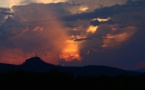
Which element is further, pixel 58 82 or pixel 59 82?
pixel 59 82

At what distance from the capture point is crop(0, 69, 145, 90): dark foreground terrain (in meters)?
Answer: 100

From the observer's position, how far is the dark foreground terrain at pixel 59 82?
330 ft

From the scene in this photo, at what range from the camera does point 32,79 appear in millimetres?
106062

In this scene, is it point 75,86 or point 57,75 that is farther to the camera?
point 57,75

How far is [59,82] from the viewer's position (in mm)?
105688

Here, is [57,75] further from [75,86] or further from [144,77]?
[144,77]

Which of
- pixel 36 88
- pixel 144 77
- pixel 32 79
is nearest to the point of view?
pixel 36 88

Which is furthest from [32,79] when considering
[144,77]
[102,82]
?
[144,77]

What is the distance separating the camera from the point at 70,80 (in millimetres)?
107875

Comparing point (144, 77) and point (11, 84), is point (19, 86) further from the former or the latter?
point (144, 77)

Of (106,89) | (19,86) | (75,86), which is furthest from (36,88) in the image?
(106,89)

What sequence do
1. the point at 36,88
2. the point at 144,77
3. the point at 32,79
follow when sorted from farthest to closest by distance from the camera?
1. the point at 144,77
2. the point at 32,79
3. the point at 36,88

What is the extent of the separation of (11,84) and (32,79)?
7.31 m

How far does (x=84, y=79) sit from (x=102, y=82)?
637cm
